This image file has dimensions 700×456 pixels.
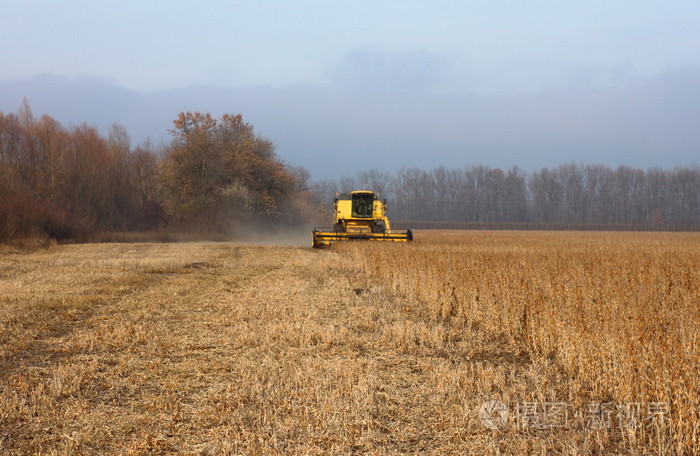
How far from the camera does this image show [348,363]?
579 centimetres

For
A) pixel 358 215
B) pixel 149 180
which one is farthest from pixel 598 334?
pixel 149 180

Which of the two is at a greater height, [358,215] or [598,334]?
[358,215]

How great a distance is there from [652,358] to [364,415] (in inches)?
92.9

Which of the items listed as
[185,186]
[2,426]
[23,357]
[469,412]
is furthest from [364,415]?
[185,186]

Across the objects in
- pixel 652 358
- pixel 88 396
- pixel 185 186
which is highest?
pixel 185 186

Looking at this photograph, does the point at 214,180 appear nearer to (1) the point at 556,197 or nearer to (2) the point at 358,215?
(2) the point at 358,215

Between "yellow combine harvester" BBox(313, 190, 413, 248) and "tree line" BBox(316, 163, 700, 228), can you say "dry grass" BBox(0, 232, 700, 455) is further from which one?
"tree line" BBox(316, 163, 700, 228)

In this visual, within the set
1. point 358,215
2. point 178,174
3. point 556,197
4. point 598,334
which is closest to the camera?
point 598,334

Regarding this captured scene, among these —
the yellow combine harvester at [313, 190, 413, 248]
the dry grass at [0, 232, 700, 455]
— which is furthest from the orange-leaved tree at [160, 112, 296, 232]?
the dry grass at [0, 232, 700, 455]

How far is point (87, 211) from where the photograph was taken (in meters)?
39.5

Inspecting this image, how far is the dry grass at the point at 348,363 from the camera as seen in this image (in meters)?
3.91

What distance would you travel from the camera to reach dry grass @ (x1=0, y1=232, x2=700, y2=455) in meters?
3.91

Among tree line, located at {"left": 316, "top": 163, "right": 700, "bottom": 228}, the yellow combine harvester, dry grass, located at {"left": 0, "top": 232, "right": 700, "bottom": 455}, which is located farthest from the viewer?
tree line, located at {"left": 316, "top": 163, "right": 700, "bottom": 228}

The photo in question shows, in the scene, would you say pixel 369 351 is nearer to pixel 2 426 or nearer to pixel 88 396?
pixel 88 396
